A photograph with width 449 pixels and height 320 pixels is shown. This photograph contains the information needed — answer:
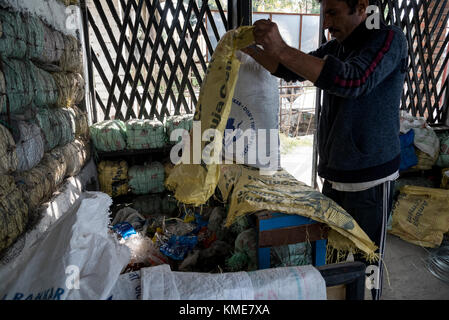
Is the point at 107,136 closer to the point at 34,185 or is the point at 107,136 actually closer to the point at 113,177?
the point at 113,177

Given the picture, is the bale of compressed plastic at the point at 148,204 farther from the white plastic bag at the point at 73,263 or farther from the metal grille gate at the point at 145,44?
the white plastic bag at the point at 73,263

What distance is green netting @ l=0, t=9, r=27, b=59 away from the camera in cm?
127

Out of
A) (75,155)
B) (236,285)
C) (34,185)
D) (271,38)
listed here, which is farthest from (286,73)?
(75,155)

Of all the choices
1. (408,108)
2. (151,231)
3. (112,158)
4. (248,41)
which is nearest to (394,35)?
(248,41)

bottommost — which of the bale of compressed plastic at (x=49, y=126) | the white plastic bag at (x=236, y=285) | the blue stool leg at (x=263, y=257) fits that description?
the blue stool leg at (x=263, y=257)

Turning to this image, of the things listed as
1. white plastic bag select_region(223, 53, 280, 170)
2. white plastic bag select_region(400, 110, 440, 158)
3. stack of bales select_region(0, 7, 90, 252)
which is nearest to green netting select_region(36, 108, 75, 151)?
stack of bales select_region(0, 7, 90, 252)

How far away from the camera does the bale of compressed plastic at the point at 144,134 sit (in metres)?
2.75

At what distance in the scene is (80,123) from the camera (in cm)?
234

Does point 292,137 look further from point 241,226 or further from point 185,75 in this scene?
point 241,226

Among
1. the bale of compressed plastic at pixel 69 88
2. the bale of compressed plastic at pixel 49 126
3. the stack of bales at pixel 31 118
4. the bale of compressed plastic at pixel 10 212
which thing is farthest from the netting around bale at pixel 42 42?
the bale of compressed plastic at pixel 10 212

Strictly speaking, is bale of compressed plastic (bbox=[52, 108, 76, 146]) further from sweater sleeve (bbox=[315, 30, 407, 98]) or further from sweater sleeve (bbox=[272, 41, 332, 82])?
sweater sleeve (bbox=[315, 30, 407, 98])

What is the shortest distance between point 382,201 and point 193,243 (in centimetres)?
103

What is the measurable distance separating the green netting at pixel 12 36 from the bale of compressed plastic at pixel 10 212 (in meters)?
0.58

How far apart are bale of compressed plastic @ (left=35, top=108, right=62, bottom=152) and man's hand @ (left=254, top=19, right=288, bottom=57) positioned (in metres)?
1.32
